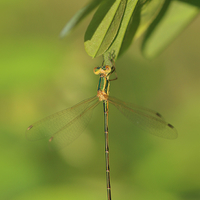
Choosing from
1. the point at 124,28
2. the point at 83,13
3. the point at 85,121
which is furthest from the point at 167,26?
the point at 85,121

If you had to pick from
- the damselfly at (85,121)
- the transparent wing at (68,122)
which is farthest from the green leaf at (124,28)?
the transparent wing at (68,122)

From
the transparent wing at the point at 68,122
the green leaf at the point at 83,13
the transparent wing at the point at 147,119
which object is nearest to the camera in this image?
the green leaf at the point at 83,13

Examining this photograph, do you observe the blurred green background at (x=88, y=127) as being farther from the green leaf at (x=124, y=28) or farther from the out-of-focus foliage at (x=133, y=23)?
the green leaf at (x=124, y=28)

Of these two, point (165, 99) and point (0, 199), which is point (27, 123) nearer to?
point (0, 199)

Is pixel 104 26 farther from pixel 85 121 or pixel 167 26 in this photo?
pixel 85 121

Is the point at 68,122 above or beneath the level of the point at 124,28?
above

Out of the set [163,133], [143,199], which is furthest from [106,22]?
[143,199]

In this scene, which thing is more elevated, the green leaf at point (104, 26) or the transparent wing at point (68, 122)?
the transparent wing at point (68, 122)
